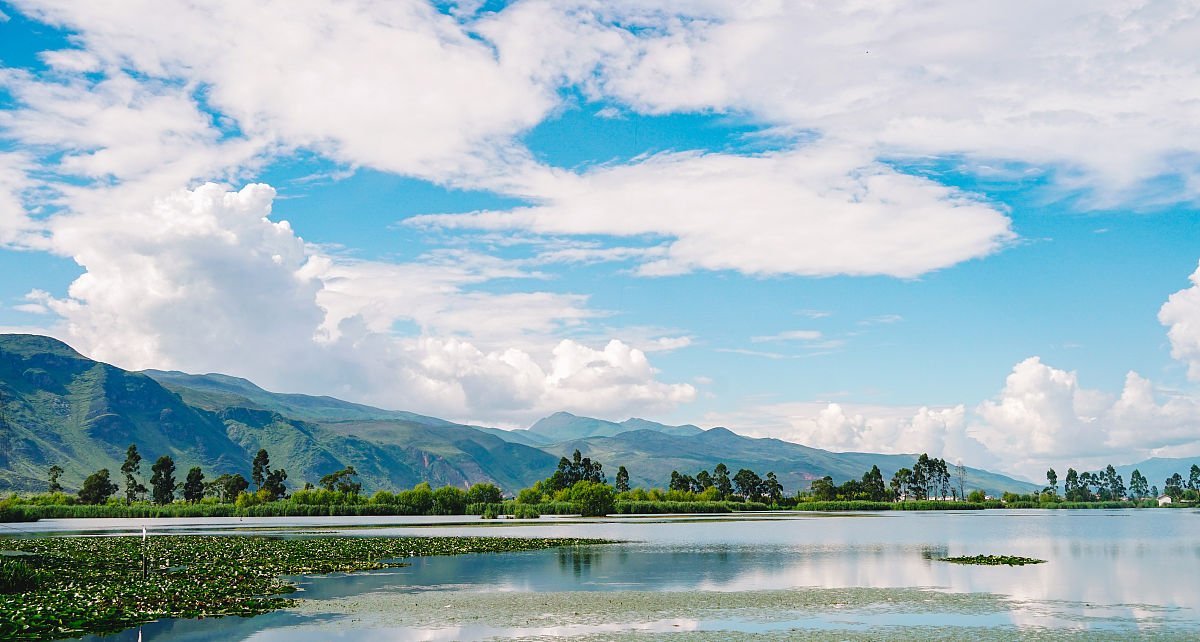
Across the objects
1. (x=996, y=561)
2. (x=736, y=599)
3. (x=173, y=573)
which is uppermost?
(x=736, y=599)

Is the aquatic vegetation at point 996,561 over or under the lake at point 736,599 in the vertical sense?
under

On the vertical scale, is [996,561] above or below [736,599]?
below

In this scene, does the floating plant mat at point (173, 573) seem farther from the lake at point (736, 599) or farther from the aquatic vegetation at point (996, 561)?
the aquatic vegetation at point (996, 561)

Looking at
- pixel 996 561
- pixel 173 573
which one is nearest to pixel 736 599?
pixel 996 561

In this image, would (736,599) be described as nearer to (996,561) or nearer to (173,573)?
(996,561)

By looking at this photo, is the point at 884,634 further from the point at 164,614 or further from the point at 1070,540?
the point at 1070,540

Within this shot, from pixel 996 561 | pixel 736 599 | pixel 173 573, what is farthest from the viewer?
pixel 996 561

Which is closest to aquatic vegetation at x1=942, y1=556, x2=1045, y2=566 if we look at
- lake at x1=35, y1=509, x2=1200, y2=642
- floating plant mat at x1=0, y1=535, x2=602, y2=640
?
lake at x1=35, y1=509, x2=1200, y2=642

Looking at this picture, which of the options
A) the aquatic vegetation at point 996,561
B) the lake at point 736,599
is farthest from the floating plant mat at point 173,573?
the aquatic vegetation at point 996,561

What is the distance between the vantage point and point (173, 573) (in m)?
58.5

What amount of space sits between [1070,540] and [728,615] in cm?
7785

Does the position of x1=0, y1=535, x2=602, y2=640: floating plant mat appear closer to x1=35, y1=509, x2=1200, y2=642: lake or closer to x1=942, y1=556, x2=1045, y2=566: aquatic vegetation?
x1=35, y1=509, x2=1200, y2=642: lake

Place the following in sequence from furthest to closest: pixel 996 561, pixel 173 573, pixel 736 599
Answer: pixel 996 561 < pixel 173 573 < pixel 736 599

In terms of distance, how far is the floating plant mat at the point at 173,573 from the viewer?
38.5 metres
